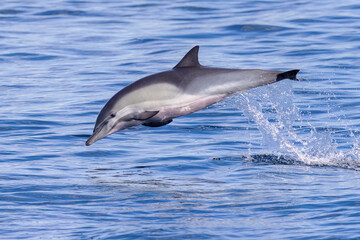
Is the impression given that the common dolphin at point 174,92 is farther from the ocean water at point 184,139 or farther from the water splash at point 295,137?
the water splash at point 295,137

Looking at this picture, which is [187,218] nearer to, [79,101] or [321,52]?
[79,101]

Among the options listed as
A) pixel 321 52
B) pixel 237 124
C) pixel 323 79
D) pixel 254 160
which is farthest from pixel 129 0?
pixel 254 160

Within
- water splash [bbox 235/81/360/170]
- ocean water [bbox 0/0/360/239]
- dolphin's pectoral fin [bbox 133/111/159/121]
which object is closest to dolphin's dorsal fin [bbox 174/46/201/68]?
dolphin's pectoral fin [bbox 133/111/159/121]

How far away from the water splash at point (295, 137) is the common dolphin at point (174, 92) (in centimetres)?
218

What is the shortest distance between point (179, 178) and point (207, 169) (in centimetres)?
59

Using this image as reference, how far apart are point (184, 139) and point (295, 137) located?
1592 millimetres

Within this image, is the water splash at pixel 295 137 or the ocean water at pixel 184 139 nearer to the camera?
the ocean water at pixel 184 139

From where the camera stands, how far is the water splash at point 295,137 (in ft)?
37.2

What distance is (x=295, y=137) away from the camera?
12.5 m

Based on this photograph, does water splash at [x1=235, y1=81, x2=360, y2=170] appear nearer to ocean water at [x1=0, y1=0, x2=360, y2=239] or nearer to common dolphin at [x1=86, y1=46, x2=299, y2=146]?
ocean water at [x1=0, y1=0, x2=360, y2=239]

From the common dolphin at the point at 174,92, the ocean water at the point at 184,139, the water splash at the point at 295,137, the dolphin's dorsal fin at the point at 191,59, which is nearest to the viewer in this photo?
the ocean water at the point at 184,139

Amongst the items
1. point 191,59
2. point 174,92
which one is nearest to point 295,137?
point 191,59

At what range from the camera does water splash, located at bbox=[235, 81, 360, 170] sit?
11.3 m

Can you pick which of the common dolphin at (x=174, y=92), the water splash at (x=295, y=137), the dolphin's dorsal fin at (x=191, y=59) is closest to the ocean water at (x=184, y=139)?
the water splash at (x=295, y=137)
